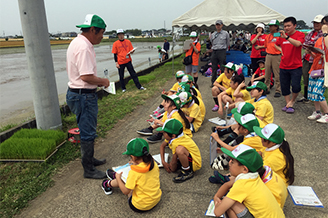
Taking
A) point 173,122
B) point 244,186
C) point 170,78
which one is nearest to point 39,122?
point 173,122

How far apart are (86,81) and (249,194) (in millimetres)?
2219

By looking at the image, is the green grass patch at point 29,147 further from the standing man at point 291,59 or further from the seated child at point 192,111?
the standing man at point 291,59

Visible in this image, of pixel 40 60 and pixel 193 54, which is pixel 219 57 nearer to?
pixel 193 54

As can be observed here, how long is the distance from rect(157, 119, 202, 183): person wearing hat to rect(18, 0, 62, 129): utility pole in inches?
98.6

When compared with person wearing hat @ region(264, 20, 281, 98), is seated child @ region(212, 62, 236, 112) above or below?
below

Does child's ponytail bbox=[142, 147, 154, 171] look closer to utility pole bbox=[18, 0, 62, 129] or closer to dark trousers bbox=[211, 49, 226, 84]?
utility pole bbox=[18, 0, 62, 129]

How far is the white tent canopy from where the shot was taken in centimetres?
977

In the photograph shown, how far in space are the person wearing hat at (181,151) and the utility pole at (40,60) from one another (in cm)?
250

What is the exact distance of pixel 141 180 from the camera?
2502 millimetres

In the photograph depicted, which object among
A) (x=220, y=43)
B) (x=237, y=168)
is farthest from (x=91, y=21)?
(x=220, y=43)

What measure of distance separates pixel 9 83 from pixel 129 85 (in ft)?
22.7

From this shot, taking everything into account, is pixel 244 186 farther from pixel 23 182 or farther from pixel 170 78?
pixel 170 78

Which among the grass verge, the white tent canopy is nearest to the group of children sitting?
the grass verge

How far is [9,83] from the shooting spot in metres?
11.7
